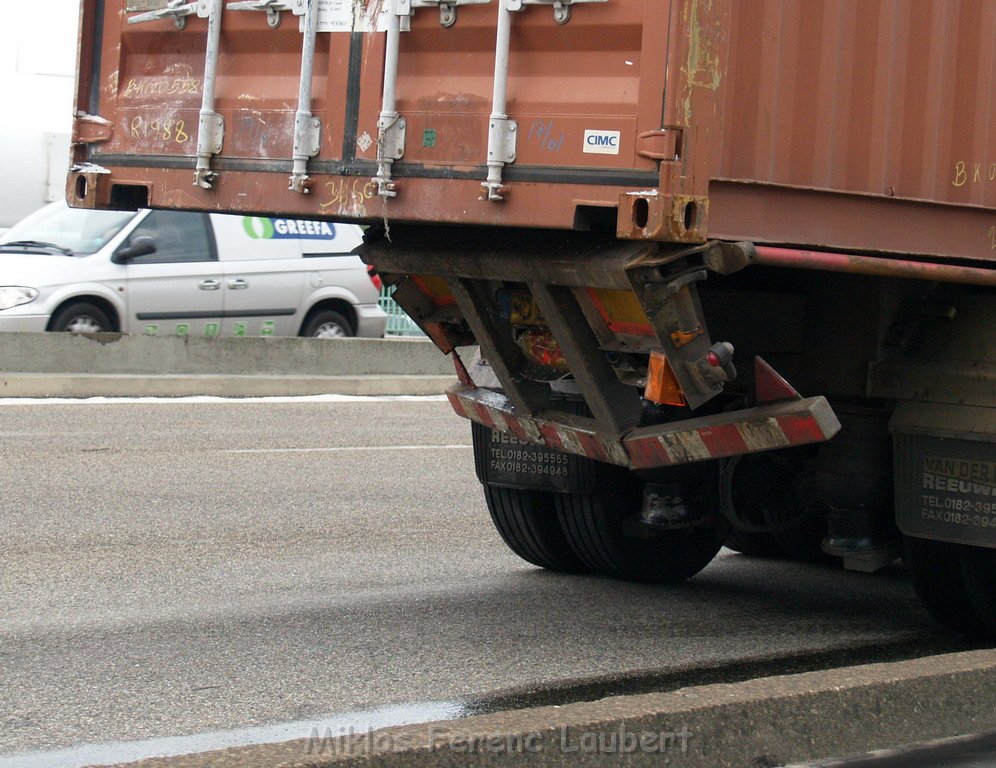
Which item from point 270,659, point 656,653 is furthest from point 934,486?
point 270,659

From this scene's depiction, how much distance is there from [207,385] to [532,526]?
8455 millimetres

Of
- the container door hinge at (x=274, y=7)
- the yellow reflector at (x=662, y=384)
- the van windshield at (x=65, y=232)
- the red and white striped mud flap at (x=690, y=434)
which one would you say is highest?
the container door hinge at (x=274, y=7)

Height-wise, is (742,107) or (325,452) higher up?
(742,107)

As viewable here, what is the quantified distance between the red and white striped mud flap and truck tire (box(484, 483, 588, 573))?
794 mm

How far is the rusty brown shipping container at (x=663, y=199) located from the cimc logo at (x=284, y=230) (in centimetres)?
984

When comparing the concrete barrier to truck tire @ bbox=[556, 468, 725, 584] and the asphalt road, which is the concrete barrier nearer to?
the asphalt road

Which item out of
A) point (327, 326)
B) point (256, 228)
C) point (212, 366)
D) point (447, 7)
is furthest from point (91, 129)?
point (327, 326)

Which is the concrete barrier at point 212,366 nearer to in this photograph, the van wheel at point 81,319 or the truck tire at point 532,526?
the van wheel at point 81,319

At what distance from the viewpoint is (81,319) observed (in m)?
15.2

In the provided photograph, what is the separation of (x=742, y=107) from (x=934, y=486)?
5.74ft

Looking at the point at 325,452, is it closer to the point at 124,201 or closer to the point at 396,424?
the point at 396,424

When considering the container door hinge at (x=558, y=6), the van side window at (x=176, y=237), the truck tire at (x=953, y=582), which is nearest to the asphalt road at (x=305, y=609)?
the truck tire at (x=953, y=582)

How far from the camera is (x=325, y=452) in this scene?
37.4ft

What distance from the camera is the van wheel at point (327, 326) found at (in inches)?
669
